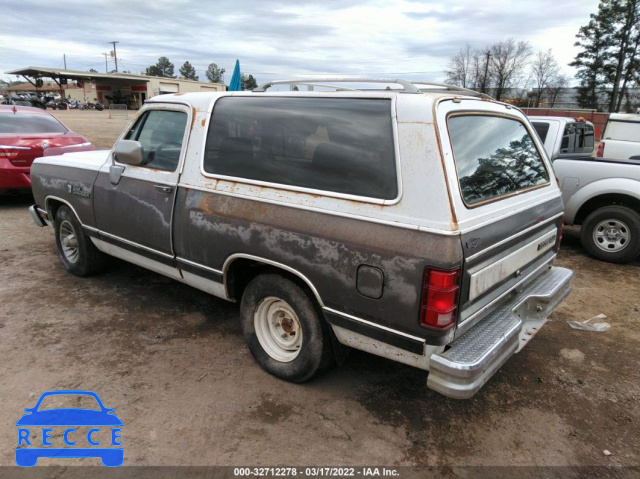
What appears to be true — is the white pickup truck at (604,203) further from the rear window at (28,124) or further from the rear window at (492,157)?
the rear window at (28,124)

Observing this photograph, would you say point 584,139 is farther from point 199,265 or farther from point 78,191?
point 78,191

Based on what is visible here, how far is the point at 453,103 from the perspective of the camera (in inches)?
102

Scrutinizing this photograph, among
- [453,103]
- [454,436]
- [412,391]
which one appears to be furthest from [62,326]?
[453,103]

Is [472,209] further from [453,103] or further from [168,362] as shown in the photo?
[168,362]

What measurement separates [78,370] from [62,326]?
793 millimetres

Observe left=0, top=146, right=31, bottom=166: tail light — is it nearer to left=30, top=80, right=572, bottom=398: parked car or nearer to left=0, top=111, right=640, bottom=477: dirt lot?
left=0, top=111, right=640, bottom=477: dirt lot

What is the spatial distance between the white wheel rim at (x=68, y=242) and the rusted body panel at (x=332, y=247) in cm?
223

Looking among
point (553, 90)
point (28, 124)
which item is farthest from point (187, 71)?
point (28, 124)

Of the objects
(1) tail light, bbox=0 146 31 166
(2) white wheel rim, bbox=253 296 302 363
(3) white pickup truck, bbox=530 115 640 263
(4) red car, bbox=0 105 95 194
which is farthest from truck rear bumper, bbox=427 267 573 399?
(1) tail light, bbox=0 146 31 166

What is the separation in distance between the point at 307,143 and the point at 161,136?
1.53m

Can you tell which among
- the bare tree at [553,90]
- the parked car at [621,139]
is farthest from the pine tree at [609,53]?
the parked car at [621,139]

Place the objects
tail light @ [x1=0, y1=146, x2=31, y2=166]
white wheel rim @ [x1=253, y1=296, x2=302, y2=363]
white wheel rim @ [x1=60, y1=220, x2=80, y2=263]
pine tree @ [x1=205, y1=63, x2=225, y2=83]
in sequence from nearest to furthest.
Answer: white wheel rim @ [x1=253, y1=296, x2=302, y2=363] → white wheel rim @ [x1=60, y1=220, x2=80, y2=263] → tail light @ [x1=0, y1=146, x2=31, y2=166] → pine tree @ [x1=205, y1=63, x2=225, y2=83]

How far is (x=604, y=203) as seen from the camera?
5.88 m

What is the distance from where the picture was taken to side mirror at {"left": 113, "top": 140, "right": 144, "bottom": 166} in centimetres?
361
